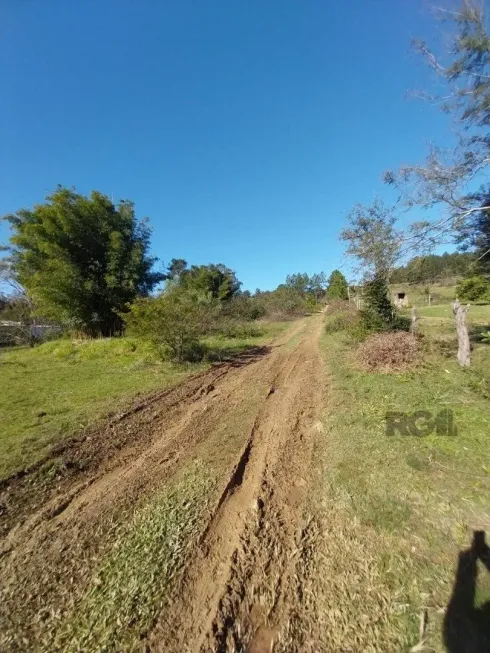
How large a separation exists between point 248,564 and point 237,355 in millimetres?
8915

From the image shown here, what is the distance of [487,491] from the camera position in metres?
2.81

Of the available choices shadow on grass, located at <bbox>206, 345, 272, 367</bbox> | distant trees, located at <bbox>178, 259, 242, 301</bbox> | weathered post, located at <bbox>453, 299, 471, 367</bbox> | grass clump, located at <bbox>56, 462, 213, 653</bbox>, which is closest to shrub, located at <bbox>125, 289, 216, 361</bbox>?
shadow on grass, located at <bbox>206, 345, 272, 367</bbox>

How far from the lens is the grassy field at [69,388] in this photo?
14.4 ft

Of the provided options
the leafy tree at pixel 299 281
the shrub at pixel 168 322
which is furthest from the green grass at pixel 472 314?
the leafy tree at pixel 299 281

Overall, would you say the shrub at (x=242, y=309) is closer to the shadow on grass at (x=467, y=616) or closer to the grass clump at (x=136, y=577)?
the grass clump at (x=136, y=577)

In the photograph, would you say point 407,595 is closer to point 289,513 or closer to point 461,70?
point 289,513

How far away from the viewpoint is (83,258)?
50.1ft

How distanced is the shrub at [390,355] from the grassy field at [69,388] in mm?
4944

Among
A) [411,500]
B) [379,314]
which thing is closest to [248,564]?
[411,500]

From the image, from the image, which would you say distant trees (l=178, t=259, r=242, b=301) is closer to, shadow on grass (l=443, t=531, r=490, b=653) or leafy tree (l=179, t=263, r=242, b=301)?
leafy tree (l=179, t=263, r=242, b=301)

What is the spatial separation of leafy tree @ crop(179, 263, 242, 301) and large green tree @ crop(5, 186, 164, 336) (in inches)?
324

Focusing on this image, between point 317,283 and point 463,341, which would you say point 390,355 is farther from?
point 317,283

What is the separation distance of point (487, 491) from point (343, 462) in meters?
1.37

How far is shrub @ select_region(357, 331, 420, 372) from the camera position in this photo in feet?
23.3
